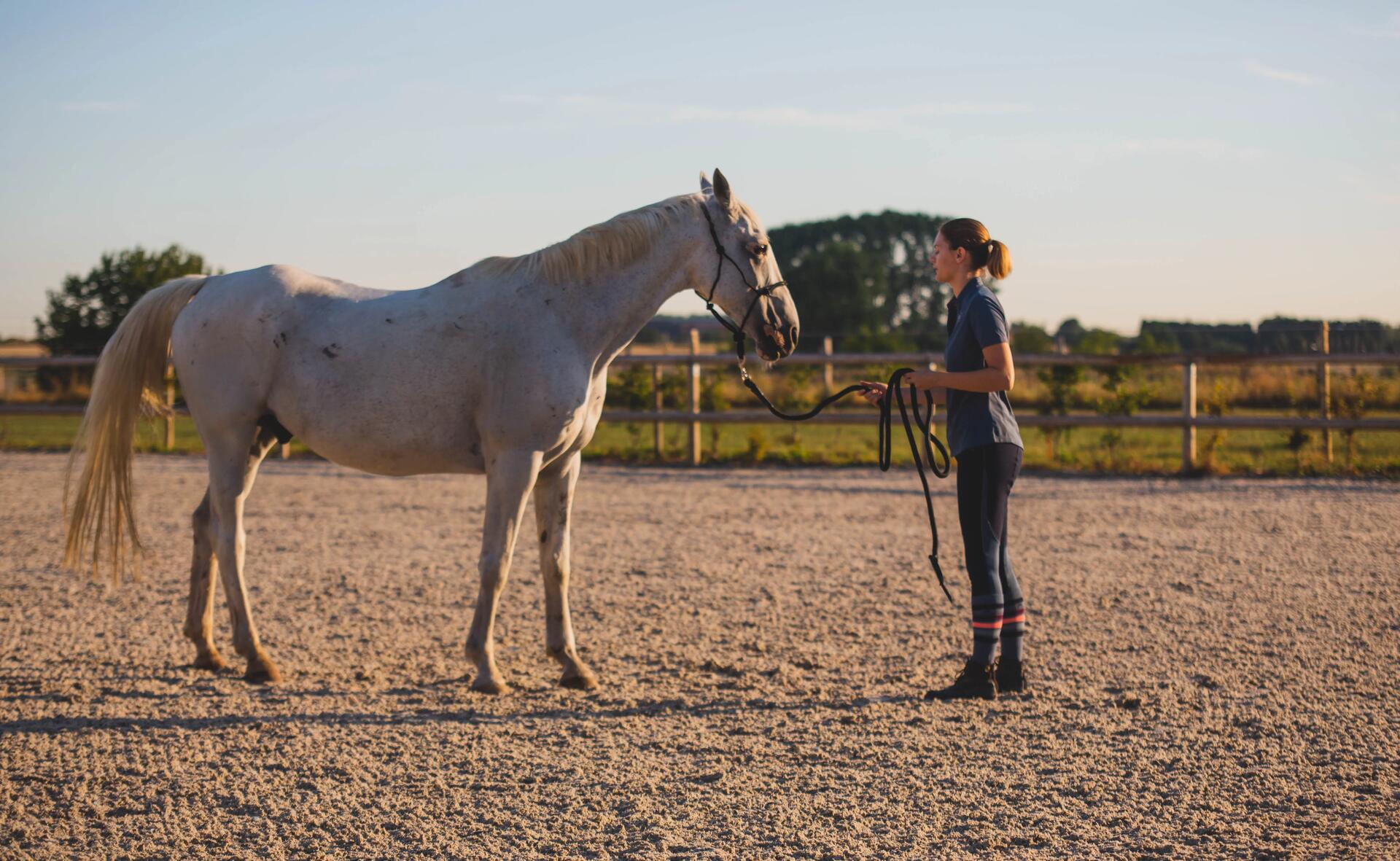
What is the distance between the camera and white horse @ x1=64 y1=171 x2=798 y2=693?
427 cm

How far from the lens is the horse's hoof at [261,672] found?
4.44 metres

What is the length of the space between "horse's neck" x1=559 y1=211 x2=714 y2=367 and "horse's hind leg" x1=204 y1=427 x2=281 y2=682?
158 centimetres

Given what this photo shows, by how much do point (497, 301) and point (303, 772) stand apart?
2.01m

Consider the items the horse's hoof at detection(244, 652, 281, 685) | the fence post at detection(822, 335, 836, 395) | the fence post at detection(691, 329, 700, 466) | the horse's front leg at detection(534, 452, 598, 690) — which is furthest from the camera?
the fence post at detection(822, 335, 836, 395)

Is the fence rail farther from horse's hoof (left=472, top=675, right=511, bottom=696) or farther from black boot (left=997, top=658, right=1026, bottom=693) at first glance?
horse's hoof (left=472, top=675, right=511, bottom=696)

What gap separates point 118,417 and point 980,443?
12.5ft

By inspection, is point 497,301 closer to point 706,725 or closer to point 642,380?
point 706,725

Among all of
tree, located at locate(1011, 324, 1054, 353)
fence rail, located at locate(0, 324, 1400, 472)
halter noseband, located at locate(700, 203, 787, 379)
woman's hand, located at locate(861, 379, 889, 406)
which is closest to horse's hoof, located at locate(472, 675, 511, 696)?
halter noseband, located at locate(700, 203, 787, 379)

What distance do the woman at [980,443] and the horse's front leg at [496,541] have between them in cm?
146

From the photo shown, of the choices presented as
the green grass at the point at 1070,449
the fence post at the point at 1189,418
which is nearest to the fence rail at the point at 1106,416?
the fence post at the point at 1189,418

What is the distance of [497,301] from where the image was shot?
439 centimetres

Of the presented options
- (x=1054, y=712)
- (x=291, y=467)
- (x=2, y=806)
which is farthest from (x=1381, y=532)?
(x=291, y=467)

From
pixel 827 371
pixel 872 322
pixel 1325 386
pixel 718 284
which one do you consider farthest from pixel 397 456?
pixel 872 322

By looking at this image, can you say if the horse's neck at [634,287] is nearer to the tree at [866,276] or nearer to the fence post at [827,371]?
the fence post at [827,371]
